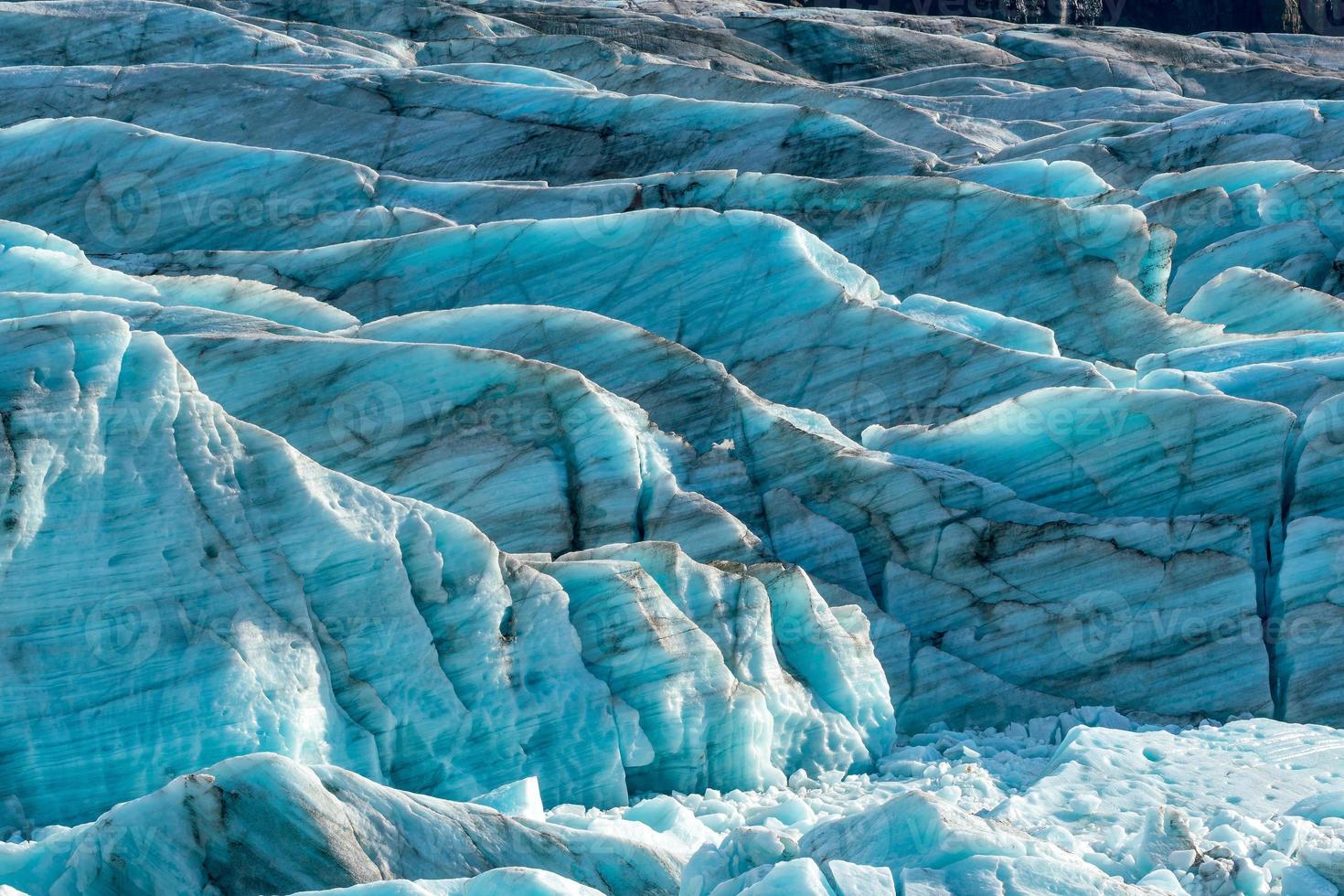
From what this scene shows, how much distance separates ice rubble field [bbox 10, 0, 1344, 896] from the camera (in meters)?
8.62

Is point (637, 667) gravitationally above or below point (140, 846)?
below

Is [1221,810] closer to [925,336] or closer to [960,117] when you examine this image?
[925,336]

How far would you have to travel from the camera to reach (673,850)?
9.09m

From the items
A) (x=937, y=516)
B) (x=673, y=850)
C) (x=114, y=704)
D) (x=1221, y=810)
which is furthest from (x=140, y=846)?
(x=937, y=516)

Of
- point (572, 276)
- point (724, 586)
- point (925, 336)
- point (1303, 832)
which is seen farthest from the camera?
point (572, 276)

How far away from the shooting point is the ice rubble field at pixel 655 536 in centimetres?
862

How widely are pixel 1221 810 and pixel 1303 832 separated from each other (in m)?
0.89

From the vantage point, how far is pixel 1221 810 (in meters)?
9.67

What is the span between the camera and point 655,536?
13695mm

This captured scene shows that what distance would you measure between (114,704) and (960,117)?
1038 inches

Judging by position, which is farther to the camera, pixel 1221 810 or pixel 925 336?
pixel 925 336

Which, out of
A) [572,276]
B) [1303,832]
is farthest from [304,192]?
[1303,832]

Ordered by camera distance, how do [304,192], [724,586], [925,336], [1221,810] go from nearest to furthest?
1. [1221,810]
2. [724,586]
3. [925,336]
4. [304,192]

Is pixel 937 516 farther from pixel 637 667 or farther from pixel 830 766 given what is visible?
Answer: pixel 637 667
